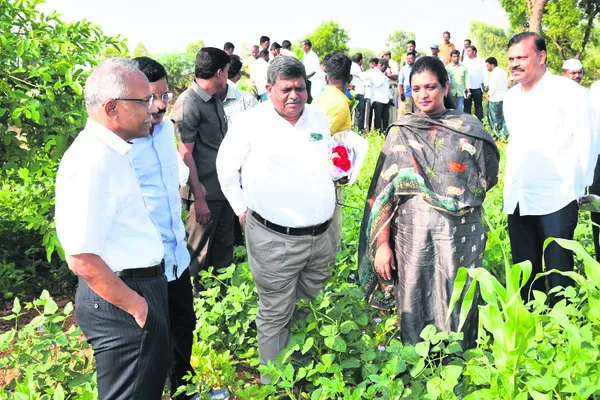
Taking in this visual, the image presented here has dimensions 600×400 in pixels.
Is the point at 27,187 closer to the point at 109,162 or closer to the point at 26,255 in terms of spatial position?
the point at 26,255

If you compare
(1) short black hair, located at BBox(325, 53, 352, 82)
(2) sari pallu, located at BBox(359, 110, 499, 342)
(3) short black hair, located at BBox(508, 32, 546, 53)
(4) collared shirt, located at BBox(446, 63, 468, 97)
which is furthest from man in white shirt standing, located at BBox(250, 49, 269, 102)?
Result: (2) sari pallu, located at BBox(359, 110, 499, 342)

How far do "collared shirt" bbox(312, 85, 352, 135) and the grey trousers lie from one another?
1.17 m

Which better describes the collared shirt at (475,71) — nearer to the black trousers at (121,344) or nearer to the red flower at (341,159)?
the red flower at (341,159)

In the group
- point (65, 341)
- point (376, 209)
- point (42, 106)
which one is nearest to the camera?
point (65, 341)

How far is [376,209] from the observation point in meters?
3.00

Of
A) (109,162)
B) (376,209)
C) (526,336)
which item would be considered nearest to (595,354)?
(526,336)

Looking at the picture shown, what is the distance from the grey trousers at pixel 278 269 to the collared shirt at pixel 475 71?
35.1ft

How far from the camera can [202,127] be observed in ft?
13.5

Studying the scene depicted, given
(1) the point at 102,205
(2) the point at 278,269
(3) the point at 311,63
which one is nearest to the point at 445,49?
(3) the point at 311,63

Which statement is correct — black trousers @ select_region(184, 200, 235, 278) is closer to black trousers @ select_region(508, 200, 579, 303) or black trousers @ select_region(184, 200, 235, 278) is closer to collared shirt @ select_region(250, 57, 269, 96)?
black trousers @ select_region(508, 200, 579, 303)

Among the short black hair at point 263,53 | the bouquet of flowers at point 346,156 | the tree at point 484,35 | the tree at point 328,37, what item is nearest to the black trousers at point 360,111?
the short black hair at point 263,53

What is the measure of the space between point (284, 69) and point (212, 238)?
1.64 m

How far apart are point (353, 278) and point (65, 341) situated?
210 centimetres

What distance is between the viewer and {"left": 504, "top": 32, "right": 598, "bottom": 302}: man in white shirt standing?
340cm
